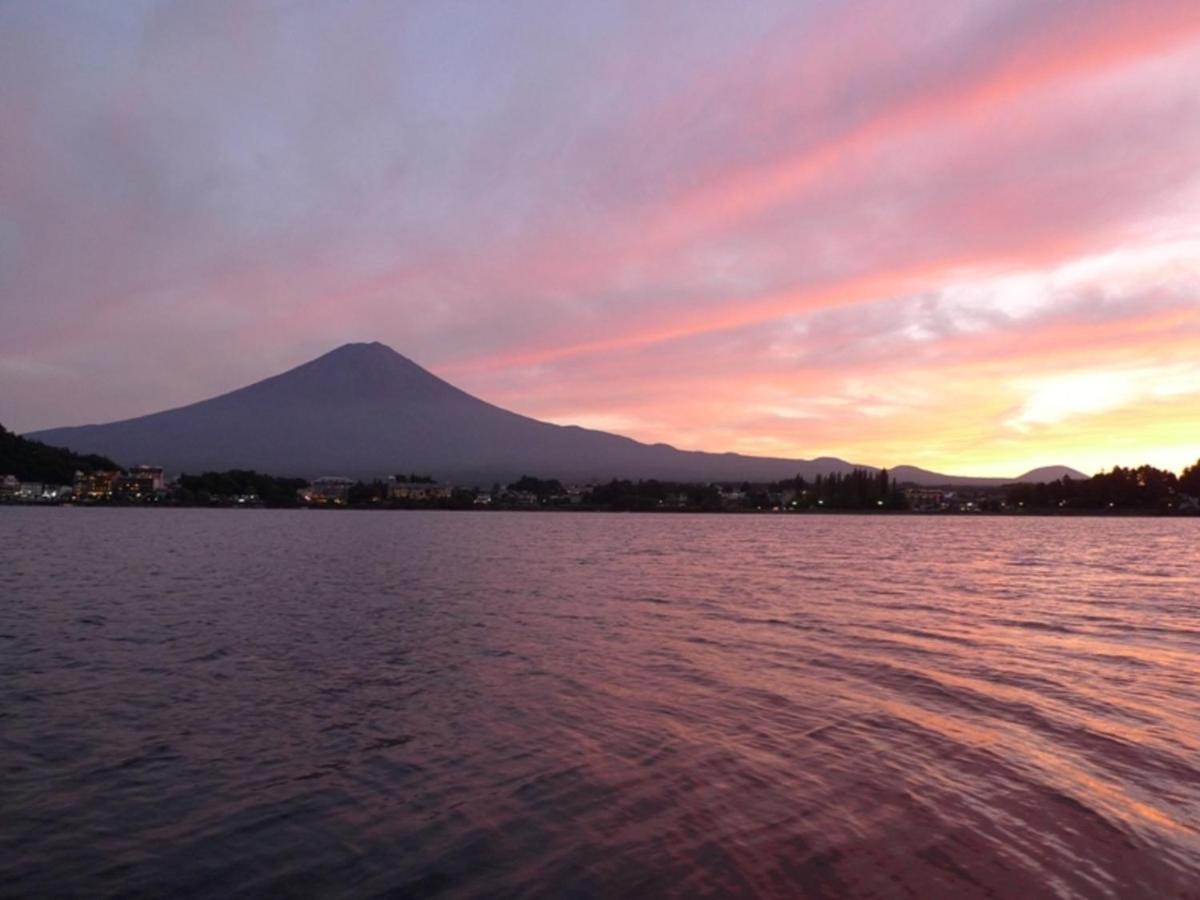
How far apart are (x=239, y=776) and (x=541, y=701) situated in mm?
4991

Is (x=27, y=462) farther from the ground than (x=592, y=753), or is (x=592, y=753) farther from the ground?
(x=27, y=462)

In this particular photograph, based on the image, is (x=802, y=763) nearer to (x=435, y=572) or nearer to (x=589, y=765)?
(x=589, y=765)

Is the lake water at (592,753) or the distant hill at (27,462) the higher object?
the distant hill at (27,462)

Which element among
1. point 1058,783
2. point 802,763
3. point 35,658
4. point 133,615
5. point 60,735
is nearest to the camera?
point 1058,783

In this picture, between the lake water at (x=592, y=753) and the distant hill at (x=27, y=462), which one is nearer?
the lake water at (x=592, y=753)

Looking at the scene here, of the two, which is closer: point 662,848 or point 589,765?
point 662,848

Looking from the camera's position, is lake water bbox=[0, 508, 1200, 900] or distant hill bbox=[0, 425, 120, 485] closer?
lake water bbox=[0, 508, 1200, 900]

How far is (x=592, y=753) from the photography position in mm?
10789

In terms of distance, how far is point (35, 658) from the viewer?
1659 centimetres

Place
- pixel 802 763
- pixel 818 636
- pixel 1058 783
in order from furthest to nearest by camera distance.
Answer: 1. pixel 818 636
2. pixel 802 763
3. pixel 1058 783

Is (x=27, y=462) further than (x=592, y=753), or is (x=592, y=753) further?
(x=27, y=462)

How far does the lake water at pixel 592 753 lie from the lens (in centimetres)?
743

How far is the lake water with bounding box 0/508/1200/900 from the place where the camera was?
7.43m

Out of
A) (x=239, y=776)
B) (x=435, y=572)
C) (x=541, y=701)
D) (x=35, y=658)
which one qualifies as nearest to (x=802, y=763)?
(x=541, y=701)
